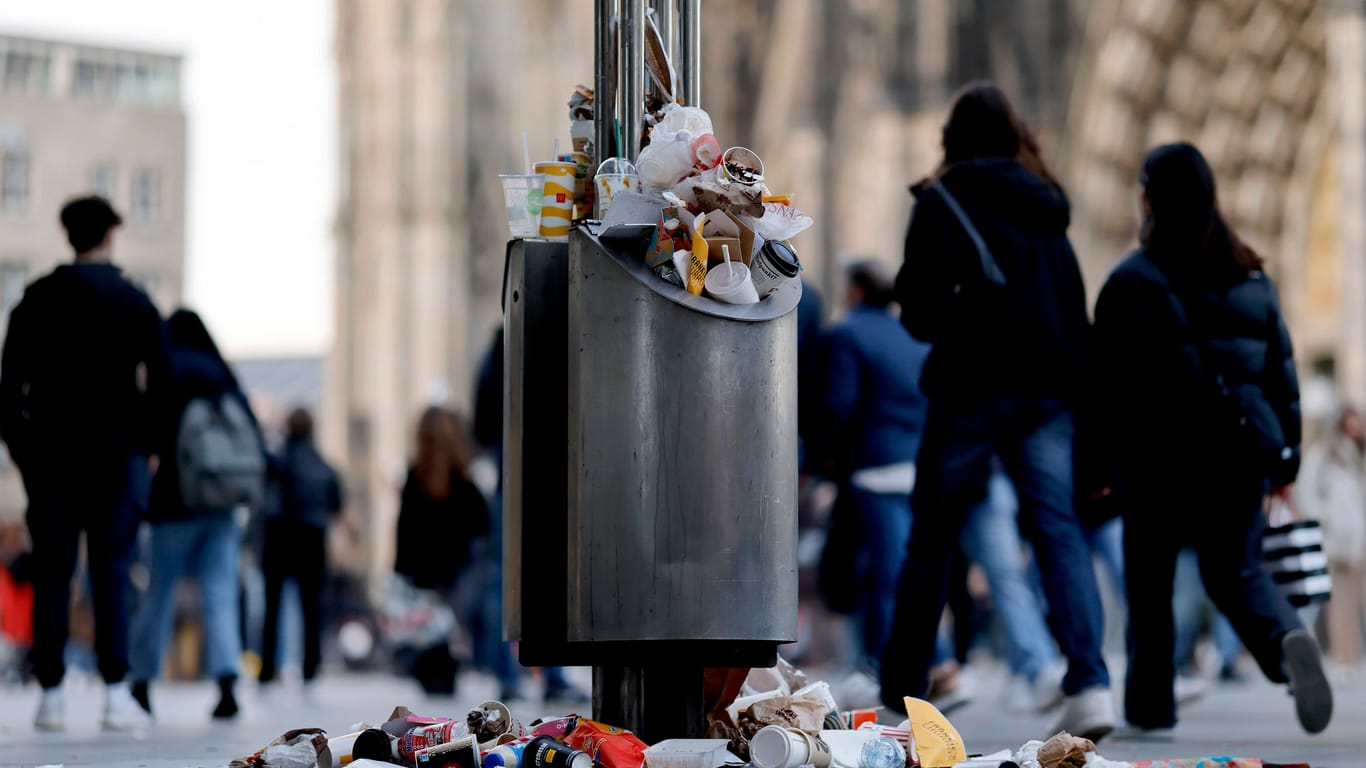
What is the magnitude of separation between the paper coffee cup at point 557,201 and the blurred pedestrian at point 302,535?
7.49 m

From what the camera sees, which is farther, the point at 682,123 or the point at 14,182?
the point at 14,182

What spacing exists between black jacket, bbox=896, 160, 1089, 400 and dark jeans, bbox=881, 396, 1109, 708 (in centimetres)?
8

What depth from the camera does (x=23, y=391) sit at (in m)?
8.20

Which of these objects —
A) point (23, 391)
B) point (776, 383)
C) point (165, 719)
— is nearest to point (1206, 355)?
point (776, 383)

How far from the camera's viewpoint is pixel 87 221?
8.36 m

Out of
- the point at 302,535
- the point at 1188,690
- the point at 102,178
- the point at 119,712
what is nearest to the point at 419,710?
the point at 302,535

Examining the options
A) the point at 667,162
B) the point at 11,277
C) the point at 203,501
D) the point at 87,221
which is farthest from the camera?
the point at 11,277

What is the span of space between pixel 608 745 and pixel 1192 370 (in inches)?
109

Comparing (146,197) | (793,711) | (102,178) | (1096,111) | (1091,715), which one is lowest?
(1091,715)

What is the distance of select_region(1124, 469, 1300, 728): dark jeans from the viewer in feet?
21.8

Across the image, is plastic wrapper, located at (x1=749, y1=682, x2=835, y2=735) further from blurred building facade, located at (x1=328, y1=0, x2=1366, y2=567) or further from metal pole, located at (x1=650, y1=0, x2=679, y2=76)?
blurred building facade, located at (x1=328, y1=0, x2=1366, y2=567)

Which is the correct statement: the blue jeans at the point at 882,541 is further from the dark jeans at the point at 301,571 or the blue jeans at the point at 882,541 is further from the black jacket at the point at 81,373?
the dark jeans at the point at 301,571

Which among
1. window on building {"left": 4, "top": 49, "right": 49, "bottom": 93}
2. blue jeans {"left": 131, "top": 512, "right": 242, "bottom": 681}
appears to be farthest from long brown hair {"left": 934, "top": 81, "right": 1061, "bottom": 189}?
window on building {"left": 4, "top": 49, "right": 49, "bottom": 93}

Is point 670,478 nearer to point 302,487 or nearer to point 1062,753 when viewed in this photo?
point 1062,753
